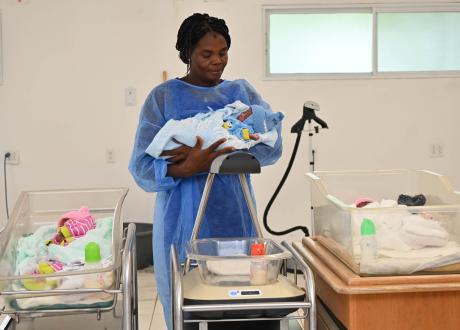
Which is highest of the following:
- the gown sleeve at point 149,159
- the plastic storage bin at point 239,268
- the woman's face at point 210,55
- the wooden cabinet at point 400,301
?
the woman's face at point 210,55

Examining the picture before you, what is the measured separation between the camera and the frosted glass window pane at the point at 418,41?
4.68 m

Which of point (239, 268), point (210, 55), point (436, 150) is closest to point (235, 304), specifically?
point (239, 268)

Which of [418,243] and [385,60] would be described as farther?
[385,60]

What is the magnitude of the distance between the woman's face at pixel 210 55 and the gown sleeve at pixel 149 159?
0.58 feet

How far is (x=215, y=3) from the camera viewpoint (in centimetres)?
454

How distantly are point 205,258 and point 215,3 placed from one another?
3.42m

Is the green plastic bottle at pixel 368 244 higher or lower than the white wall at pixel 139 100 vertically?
lower

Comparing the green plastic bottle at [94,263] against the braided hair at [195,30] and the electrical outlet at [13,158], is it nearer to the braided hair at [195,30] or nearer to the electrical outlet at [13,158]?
the braided hair at [195,30]

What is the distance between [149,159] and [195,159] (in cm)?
18

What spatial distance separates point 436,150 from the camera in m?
4.72

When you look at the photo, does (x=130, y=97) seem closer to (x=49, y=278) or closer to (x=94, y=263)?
(x=94, y=263)

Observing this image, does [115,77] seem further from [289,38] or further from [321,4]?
[321,4]

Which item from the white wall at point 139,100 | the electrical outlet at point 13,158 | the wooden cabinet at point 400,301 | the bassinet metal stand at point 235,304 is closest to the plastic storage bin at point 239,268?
the bassinet metal stand at point 235,304

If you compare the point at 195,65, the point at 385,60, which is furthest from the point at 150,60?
the point at 195,65
